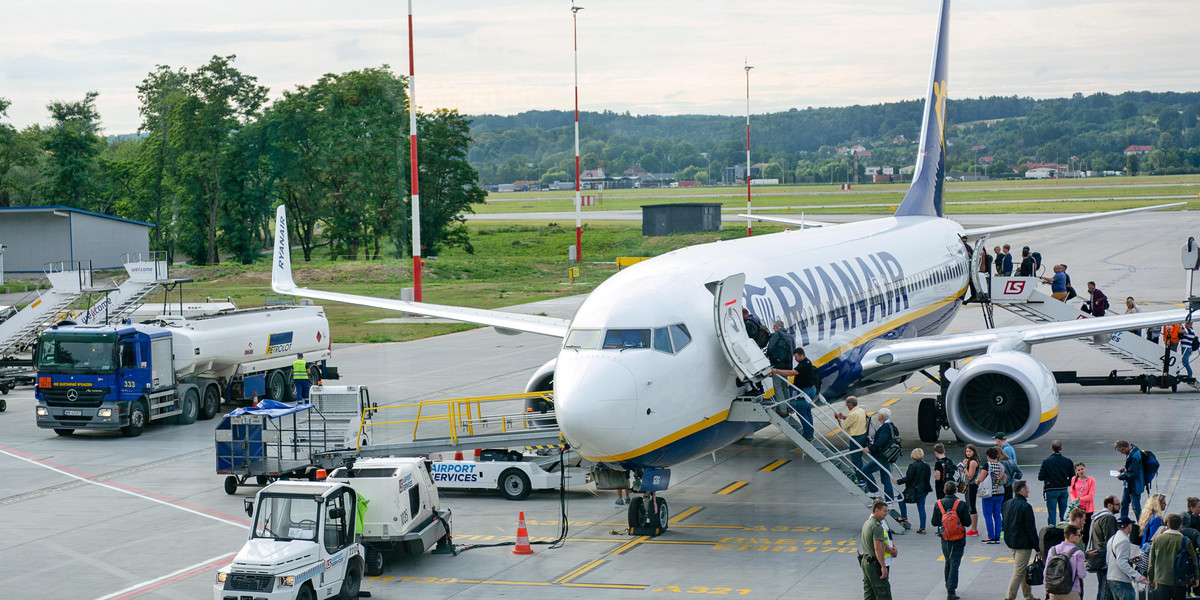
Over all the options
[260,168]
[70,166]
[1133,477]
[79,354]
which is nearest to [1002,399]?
[1133,477]

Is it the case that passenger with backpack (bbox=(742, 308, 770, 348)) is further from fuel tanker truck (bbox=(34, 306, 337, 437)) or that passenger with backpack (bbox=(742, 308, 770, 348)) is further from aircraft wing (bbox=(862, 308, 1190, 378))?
fuel tanker truck (bbox=(34, 306, 337, 437))

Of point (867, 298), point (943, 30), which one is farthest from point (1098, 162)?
point (867, 298)

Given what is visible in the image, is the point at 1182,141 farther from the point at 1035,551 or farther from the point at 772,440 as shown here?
the point at 1035,551

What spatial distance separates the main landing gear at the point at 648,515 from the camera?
798 inches

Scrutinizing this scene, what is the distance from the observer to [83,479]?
26.9 metres

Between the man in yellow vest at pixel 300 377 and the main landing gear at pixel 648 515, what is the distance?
17.6 metres

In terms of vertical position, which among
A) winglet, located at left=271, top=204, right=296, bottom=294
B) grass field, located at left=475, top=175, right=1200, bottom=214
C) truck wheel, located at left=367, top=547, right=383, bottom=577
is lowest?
truck wheel, located at left=367, top=547, right=383, bottom=577

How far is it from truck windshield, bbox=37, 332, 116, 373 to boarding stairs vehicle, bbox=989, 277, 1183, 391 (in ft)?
84.0

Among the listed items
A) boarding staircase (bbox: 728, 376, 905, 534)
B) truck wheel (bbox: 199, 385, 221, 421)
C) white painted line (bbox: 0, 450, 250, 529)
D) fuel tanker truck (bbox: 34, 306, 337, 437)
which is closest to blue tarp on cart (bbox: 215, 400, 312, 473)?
white painted line (bbox: 0, 450, 250, 529)

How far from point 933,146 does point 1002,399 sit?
54.7 ft

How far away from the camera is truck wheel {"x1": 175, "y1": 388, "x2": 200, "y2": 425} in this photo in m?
34.0

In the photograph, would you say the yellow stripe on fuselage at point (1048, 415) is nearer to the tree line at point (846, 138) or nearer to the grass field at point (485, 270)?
the grass field at point (485, 270)

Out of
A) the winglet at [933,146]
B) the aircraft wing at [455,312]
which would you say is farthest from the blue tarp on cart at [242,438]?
the winglet at [933,146]

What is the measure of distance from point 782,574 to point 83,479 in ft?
56.3
